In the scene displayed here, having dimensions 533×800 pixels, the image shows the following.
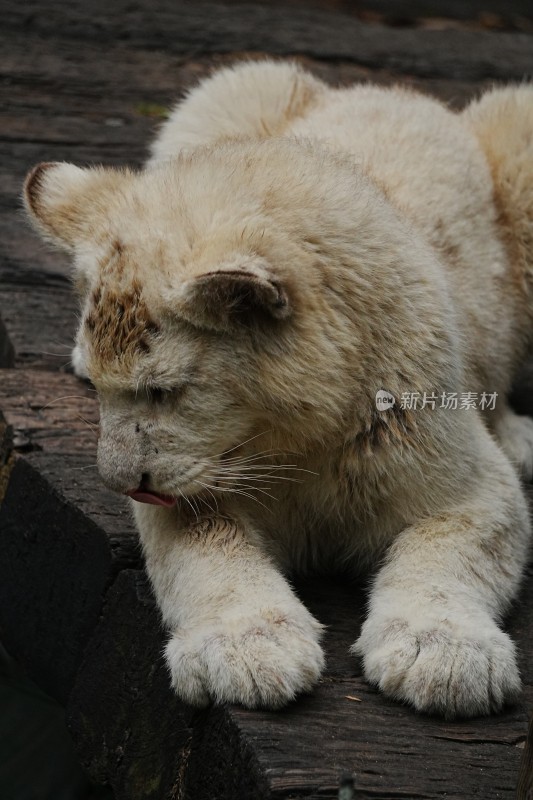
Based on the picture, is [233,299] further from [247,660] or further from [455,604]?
[455,604]

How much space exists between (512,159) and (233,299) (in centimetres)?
252

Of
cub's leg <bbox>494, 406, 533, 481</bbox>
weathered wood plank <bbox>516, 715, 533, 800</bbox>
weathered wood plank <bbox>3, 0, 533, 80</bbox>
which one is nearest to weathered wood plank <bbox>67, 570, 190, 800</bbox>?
weathered wood plank <bbox>516, 715, 533, 800</bbox>

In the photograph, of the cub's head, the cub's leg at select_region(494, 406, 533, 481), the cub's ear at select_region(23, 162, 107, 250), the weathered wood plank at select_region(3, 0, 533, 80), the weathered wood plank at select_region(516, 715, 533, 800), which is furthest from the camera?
the weathered wood plank at select_region(3, 0, 533, 80)

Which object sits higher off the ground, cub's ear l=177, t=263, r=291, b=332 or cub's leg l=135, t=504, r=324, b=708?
cub's ear l=177, t=263, r=291, b=332

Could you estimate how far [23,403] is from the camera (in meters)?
4.84

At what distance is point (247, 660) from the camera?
9.82ft

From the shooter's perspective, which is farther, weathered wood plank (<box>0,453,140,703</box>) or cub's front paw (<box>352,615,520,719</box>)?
weathered wood plank (<box>0,453,140,703</box>)

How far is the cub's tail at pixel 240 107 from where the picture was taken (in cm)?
543

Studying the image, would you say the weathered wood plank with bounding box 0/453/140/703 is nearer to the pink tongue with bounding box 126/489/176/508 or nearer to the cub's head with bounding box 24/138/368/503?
the pink tongue with bounding box 126/489/176/508

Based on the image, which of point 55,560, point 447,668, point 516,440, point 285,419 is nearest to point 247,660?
point 447,668

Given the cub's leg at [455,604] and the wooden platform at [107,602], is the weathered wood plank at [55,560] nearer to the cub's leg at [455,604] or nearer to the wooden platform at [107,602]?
the wooden platform at [107,602]

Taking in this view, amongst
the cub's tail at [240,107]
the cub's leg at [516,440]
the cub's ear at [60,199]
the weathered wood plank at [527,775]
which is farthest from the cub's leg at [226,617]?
the cub's tail at [240,107]

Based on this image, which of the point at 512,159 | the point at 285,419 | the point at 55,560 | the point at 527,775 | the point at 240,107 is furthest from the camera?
the point at 240,107

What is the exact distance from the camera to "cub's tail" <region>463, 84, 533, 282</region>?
5066 mm
